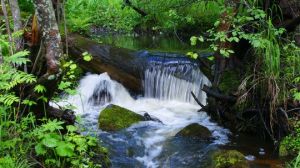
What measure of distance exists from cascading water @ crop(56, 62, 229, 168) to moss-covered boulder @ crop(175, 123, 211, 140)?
15cm

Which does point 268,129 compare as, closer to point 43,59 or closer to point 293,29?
point 293,29

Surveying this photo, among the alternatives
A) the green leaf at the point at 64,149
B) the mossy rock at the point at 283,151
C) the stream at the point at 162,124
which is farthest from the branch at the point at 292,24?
the green leaf at the point at 64,149

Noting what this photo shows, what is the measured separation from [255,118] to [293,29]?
1758 mm

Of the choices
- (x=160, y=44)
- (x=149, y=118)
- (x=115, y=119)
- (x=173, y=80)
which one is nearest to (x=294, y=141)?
(x=149, y=118)

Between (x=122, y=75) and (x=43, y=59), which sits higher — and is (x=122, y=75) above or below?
below

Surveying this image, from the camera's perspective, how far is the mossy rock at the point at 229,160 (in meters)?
5.38

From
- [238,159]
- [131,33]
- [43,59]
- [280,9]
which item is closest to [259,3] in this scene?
[280,9]

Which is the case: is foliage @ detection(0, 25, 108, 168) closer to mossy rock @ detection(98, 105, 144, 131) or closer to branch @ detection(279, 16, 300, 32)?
mossy rock @ detection(98, 105, 144, 131)

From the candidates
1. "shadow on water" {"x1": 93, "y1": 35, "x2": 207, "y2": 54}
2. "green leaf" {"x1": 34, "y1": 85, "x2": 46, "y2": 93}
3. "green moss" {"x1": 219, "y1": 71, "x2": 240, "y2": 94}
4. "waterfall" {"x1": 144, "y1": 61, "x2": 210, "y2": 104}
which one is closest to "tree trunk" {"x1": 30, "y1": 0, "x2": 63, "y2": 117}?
"green leaf" {"x1": 34, "y1": 85, "x2": 46, "y2": 93}

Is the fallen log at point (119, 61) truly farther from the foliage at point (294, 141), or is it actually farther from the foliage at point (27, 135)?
the foliage at point (27, 135)

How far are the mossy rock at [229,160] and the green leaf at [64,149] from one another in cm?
233

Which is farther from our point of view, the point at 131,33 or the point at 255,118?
the point at 131,33

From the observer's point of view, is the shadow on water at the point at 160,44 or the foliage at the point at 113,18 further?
the foliage at the point at 113,18

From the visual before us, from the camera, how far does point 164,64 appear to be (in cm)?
1054
